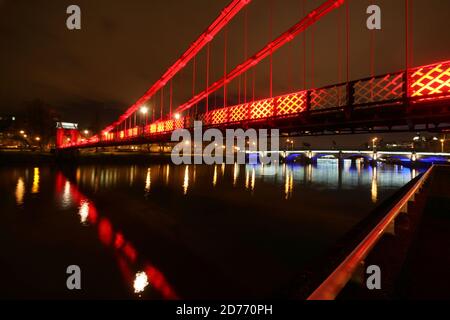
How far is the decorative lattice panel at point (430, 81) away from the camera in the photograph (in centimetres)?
652

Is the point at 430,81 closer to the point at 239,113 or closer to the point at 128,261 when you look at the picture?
the point at 239,113

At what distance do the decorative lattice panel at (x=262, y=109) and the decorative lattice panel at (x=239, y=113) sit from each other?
0.47 meters

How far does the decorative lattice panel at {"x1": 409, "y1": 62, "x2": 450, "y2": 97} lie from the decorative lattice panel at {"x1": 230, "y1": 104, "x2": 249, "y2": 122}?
273 inches

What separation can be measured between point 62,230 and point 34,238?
2.97 feet

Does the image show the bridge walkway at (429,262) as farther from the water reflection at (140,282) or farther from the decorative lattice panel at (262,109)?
the decorative lattice panel at (262,109)

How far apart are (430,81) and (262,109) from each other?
20.6 feet

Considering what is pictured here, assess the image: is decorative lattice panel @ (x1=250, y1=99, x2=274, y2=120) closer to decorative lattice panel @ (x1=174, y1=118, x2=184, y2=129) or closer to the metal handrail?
decorative lattice panel @ (x1=174, y1=118, x2=184, y2=129)

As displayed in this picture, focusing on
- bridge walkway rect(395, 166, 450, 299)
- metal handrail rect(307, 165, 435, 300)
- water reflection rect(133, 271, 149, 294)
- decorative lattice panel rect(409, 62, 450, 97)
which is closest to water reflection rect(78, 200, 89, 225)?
water reflection rect(133, 271, 149, 294)

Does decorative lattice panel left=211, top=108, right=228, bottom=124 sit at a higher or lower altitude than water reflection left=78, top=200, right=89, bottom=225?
higher

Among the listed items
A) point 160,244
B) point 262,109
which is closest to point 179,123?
point 262,109

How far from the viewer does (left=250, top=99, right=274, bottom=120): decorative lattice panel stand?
11.2 metres
